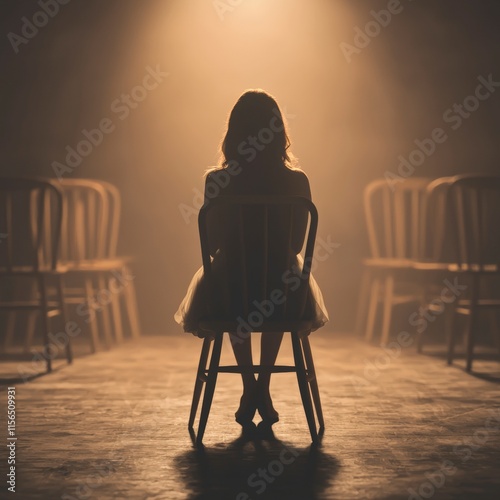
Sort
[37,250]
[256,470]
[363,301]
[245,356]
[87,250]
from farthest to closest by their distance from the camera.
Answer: [363,301] → [87,250] → [37,250] → [245,356] → [256,470]

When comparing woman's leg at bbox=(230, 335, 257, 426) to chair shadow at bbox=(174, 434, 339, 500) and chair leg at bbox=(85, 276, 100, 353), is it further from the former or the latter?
chair leg at bbox=(85, 276, 100, 353)

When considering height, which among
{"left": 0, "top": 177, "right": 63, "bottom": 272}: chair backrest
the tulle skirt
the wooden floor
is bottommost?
the wooden floor

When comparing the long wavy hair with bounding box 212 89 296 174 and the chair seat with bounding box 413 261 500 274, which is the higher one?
the long wavy hair with bounding box 212 89 296 174

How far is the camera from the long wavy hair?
7.79 feet

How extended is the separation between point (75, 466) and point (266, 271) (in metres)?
0.72

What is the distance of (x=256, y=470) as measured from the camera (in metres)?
1.99

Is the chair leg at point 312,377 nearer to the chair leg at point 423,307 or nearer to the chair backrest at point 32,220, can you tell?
the chair backrest at point 32,220

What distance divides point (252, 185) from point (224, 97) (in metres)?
3.27

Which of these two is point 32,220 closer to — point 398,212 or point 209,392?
point 209,392

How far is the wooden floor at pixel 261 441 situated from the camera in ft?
6.08

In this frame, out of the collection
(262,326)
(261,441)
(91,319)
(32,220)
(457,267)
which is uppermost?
(32,220)

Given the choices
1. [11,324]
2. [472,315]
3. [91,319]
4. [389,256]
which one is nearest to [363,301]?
[389,256]

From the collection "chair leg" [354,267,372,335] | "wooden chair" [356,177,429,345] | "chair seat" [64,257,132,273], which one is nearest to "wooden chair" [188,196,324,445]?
"chair seat" [64,257,132,273]

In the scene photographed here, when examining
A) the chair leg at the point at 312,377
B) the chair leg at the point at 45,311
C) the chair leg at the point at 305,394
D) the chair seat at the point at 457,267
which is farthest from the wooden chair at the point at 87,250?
the chair leg at the point at 305,394
